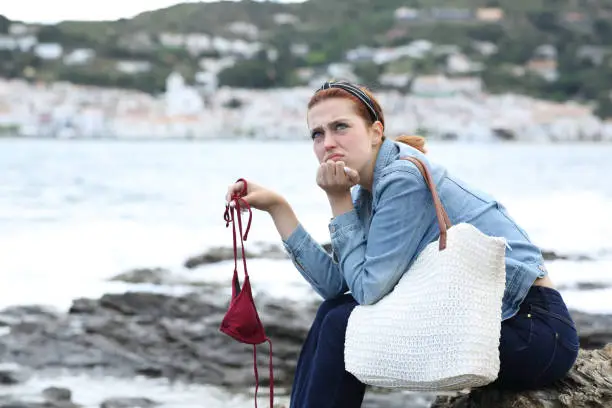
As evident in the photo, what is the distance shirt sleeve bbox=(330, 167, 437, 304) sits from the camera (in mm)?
2562

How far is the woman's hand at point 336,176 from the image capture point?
2.73m

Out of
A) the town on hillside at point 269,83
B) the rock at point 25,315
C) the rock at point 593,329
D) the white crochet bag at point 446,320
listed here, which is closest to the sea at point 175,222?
the rock at point 25,315

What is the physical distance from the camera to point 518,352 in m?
2.58

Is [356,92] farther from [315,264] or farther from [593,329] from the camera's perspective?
[593,329]

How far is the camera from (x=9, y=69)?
7119 centimetres

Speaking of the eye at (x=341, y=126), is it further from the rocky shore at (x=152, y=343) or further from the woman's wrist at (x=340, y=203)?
the rocky shore at (x=152, y=343)

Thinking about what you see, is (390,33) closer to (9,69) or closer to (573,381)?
(9,69)

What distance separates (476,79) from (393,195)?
7085cm

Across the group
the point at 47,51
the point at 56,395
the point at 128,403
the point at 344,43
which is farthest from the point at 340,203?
the point at 47,51

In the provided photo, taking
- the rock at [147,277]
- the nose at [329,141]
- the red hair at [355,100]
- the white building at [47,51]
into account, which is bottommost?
the nose at [329,141]

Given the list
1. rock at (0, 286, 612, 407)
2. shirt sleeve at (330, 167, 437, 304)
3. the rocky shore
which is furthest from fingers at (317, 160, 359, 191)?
rock at (0, 286, 612, 407)

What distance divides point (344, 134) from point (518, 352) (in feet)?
2.56

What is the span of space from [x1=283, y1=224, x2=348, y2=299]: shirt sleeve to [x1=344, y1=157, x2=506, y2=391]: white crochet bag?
43 centimetres

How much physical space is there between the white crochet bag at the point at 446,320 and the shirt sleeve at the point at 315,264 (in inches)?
16.9
